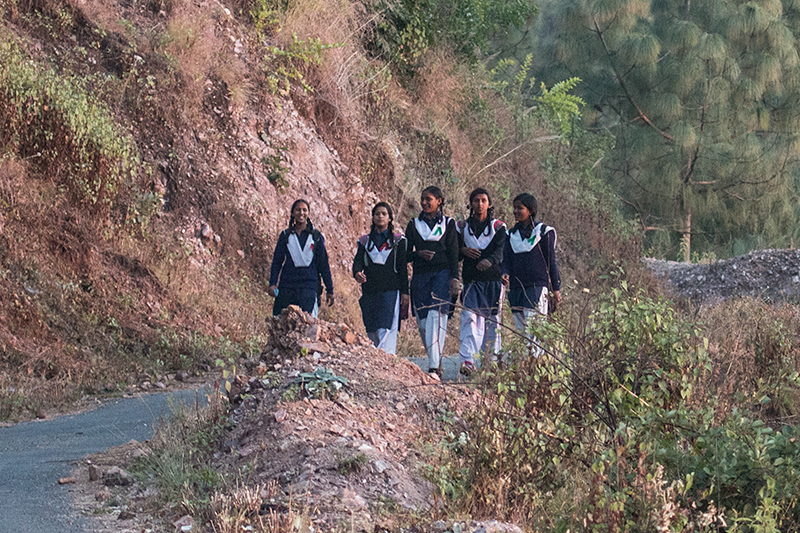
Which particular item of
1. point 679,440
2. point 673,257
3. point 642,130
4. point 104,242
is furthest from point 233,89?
point 673,257

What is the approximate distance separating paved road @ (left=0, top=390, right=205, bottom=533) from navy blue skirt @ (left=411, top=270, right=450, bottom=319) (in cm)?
230

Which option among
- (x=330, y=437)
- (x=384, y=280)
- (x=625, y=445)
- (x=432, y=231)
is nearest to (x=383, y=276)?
(x=384, y=280)

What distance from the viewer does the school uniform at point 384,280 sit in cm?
841

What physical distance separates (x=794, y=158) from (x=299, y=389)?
2704 centimetres

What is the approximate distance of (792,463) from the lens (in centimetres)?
408

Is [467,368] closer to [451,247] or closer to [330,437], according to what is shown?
[451,247]

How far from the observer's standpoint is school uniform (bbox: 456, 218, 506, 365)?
329 inches

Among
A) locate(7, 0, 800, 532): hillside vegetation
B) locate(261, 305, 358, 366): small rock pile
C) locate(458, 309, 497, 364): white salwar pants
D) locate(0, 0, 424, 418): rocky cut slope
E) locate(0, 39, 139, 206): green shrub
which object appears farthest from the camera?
locate(0, 39, 139, 206): green shrub

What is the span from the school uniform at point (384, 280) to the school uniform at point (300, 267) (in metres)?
0.53

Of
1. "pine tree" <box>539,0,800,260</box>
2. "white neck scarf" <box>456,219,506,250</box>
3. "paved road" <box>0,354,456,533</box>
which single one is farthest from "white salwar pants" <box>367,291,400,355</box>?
"pine tree" <box>539,0,800,260</box>

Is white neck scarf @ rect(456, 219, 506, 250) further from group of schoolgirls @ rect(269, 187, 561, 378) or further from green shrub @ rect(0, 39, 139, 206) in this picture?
green shrub @ rect(0, 39, 139, 206)

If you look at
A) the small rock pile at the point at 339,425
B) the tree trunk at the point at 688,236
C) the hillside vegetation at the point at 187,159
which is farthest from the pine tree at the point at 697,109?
the small rock pile at the point at 339,425

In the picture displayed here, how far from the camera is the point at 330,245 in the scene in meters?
14.0

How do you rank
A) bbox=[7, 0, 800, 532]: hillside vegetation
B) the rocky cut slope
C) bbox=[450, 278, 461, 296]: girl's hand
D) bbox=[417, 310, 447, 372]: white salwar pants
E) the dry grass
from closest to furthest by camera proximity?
bbox=[7, 0, 800, 532]: hillside vegetation
the dry grass
bbox=[417, 310, 447, 372]: white salwar pants
bbox=[450, 278, 461, 296]: girl's hand
the rocky cut slope
